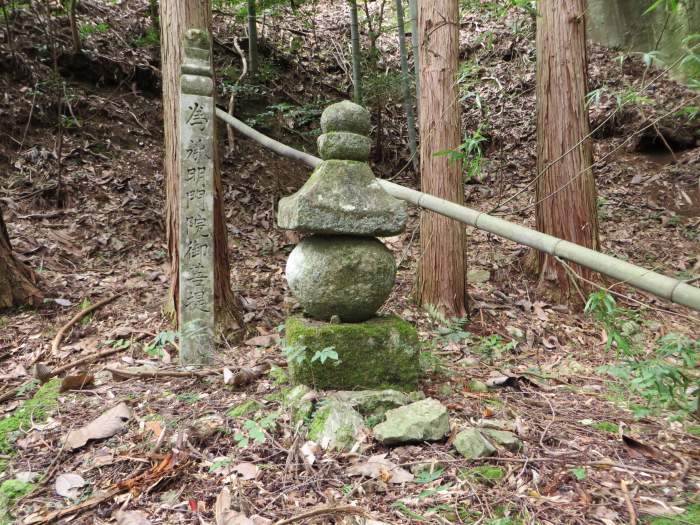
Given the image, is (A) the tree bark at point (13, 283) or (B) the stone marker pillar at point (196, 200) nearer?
(B) the stone marker pillar at point (196, 200)

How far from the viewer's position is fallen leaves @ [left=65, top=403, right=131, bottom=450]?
258 cm

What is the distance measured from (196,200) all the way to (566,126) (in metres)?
3.96

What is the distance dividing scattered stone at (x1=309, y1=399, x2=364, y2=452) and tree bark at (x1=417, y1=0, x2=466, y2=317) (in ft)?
7.96

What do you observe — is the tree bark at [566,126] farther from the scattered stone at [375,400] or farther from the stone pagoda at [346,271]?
the scattered stone at [375,400]

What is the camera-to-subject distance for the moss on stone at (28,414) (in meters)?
2.74

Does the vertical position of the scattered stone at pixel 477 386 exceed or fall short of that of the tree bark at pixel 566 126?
it falls short

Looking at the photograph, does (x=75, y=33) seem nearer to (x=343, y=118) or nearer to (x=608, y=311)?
(x=343, y=118)

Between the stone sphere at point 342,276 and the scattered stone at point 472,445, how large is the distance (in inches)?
39.7

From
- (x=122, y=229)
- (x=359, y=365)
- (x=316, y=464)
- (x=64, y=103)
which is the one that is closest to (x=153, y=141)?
(x=64, y=103)

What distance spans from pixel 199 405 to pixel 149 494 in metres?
0.85

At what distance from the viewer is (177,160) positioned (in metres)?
4.23

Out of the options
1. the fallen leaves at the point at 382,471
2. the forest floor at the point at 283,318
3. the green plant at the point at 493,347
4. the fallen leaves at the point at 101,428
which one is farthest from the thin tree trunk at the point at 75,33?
the fallen leaves at the point at 382,471

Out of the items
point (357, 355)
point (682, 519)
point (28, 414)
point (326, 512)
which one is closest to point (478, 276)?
point (357, 355)

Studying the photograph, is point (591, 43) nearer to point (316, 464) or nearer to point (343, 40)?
point (343, 40)
